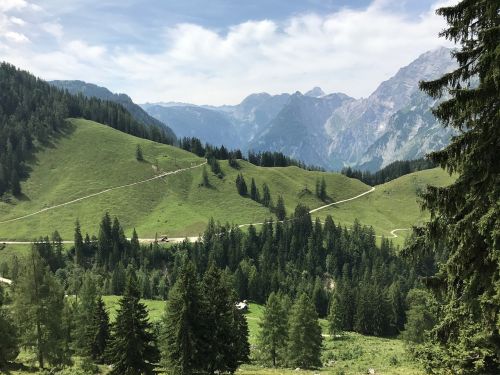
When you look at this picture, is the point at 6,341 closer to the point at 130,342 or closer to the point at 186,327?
the point at 130,342

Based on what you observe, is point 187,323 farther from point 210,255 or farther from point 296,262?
point 296,262

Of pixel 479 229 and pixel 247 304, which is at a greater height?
pixel 479 229

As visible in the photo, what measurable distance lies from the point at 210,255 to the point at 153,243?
2831 cm

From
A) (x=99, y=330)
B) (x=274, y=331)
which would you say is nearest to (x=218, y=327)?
(x=99, y=330)

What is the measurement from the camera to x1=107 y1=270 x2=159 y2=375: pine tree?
39562 millimetres

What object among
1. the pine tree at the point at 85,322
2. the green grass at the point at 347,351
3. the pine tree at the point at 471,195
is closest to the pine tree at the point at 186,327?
the green grass at the point at 347,351

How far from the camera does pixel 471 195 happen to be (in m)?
15.0

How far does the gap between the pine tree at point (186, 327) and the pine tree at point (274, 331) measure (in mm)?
35422

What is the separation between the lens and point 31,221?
655ft

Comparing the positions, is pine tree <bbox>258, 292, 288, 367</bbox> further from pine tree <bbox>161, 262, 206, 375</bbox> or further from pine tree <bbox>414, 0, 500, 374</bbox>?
pine tree <bbox>414, 0, 500, 374</bbox>

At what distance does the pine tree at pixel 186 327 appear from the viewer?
39812 millimetres

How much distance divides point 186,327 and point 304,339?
3702cm

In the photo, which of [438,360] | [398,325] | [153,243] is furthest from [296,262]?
[438,360]

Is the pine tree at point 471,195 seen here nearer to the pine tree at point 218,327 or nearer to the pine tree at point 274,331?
the pine tree at point 218,327
